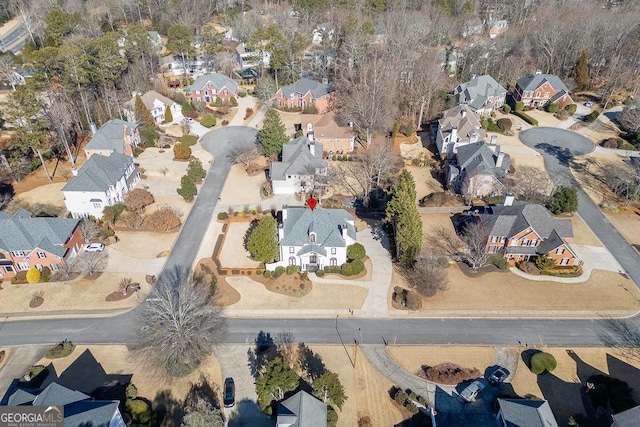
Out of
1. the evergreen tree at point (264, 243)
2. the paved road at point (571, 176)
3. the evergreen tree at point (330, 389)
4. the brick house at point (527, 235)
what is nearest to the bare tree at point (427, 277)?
the brick house at point (527, 235)

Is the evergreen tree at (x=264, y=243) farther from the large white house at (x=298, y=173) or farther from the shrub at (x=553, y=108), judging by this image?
the shrub at (x=553, y=108)

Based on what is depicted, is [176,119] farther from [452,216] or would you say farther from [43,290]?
[452,216]

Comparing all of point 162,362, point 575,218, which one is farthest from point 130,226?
point 575,218

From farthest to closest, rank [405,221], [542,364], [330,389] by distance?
[405,221]
[542,364]
[330,389]

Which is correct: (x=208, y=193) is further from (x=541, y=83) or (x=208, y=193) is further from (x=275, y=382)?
(x=541, y=83)

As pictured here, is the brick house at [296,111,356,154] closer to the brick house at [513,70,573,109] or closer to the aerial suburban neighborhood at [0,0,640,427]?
the aerial suburban neighborhood at [0,0,640,427]

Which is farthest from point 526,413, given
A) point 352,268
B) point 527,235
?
point 527,235

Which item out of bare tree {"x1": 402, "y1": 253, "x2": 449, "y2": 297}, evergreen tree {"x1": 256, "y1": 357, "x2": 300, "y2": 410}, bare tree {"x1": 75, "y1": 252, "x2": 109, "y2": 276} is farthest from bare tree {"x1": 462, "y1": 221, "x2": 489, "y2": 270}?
bare tree {"x1": 75, "y1": 252, "x2": 109, "y2": 276}
